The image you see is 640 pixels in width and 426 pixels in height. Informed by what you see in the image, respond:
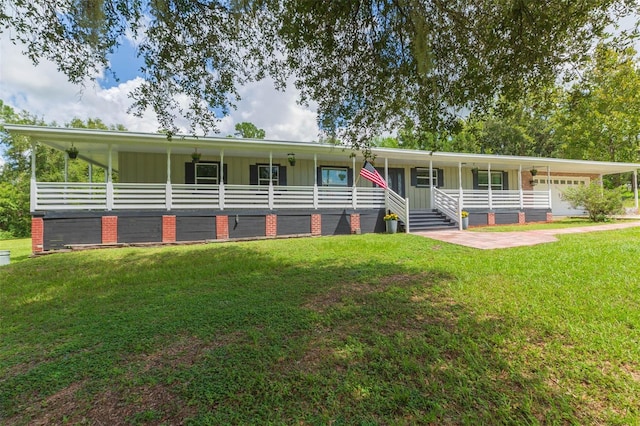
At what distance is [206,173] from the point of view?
1157 cm

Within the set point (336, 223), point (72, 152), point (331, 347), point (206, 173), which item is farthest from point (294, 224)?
point (331, 347)

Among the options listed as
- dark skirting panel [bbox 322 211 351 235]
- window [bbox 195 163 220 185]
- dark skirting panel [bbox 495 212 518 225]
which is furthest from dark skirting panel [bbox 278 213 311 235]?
dark skirting panel [bbox 495 212 518 225]

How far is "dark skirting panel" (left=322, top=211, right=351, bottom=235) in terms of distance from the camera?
10828mm

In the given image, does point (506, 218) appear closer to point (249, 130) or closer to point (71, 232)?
point (71, 232)

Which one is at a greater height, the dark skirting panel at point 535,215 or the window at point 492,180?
the window at point 492,180

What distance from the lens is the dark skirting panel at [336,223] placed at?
10.8m

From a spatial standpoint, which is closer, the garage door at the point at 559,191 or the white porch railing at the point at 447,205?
the white porch railing at the point at 447,205

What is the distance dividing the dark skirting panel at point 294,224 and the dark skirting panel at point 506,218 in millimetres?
9130

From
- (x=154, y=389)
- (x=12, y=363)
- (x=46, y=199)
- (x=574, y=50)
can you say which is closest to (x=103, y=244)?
(x=46, y=199)

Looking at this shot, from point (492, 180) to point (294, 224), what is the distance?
1170 centimetres

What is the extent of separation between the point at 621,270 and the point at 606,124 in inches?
1046

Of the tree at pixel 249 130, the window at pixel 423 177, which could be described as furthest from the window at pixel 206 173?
the tree at pixel 249 130

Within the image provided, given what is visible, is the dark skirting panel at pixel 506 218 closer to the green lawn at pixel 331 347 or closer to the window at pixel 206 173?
the green lawn at pixel 331 347

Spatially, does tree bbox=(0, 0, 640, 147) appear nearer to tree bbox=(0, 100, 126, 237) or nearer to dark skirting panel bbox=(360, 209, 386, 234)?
dark skirting panel bbox=(360, 209, 386, 234)
